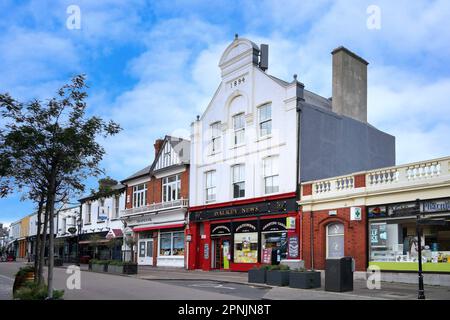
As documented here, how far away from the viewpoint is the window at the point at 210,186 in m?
33.4

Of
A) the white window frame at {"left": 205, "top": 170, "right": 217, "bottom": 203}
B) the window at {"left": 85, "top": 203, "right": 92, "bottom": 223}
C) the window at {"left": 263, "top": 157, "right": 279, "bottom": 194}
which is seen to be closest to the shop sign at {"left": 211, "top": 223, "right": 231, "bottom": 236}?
the white window frame at {"left": 205, "top": 170, "right": 217, "bottom": 203}

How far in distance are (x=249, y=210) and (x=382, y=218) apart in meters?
9.17

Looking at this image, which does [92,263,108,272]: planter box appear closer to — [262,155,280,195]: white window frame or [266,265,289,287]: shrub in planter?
[262,155,280,195]: white window frame

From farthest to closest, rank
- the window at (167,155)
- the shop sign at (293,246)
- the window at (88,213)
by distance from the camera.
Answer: the window at (88,213)
the window at (167,155)
the shop sign at (293,246)

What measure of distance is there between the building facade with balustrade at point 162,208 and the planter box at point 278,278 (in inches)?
595

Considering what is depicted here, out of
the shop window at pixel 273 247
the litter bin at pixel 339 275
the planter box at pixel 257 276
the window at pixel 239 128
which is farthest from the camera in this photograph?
the window at pixel 239 128

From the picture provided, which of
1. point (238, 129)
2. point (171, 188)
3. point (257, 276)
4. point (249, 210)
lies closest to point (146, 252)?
point (171, 188)

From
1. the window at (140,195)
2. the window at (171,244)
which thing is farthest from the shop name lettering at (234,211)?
the window at (140,195)

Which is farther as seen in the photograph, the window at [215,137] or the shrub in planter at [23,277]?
the window at [215,137]

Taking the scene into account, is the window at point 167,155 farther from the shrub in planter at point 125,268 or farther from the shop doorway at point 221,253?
the shrub in planter at point 125,268

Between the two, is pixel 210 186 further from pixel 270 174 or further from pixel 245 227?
pixel 270 174

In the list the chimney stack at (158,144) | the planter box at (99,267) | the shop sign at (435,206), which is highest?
the chimney stack at (158,144)
